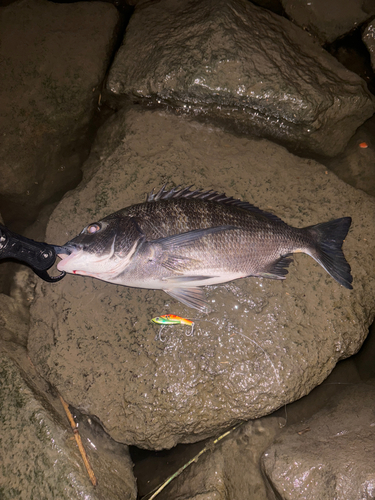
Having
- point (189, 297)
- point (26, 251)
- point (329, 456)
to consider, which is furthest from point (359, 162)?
point (26, 251)

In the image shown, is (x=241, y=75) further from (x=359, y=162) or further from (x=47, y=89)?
(x=47, y=89)

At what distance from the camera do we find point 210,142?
4371 millimetres

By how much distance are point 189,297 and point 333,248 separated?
5.60 feet

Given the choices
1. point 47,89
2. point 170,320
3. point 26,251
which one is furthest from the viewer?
point 47,89

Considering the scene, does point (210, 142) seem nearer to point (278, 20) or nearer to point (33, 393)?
point (278, 20)

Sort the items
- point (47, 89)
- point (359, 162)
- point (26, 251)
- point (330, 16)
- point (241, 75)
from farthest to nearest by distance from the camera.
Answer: point (330, 16), point (359, 162), point (47, 89), point (241, 75), point (26, 251)

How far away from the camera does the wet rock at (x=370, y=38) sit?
4797 millimetres

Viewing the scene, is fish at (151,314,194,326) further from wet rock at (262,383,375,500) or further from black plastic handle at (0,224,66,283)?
wet rock at (262,383,375,500)

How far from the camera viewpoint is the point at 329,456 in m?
3.16

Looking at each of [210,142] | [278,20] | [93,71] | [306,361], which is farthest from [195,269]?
[278,20]

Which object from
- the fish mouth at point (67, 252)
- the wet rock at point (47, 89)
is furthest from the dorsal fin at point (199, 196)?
the wet rock at point (47, 89)

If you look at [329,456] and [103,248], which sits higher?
[103,248]

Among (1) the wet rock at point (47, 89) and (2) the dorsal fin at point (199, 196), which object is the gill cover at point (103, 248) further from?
(1) the wet rock at point (47, 89)

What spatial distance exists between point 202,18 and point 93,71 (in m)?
1.63
